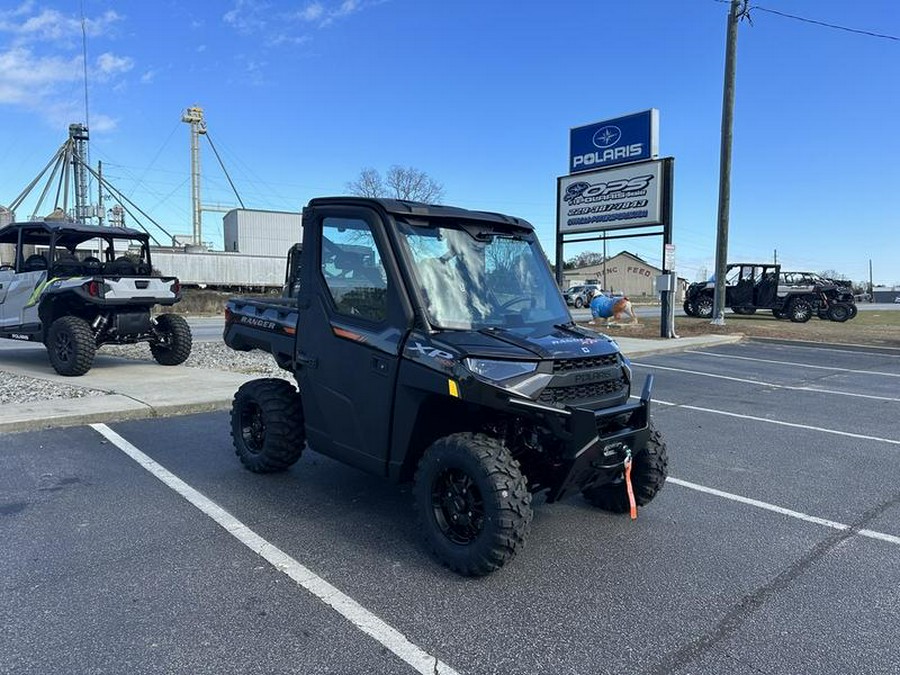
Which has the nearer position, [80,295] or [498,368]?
[498,368]

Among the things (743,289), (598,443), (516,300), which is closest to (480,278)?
(516,300)

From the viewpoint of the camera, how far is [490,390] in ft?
10.9

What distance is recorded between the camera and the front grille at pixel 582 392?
3.45 meters

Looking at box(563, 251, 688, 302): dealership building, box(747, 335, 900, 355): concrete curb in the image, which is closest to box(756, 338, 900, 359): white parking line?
box(747, 335, 900, 355): concrete curb

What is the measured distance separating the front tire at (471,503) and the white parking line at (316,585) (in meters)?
0.61

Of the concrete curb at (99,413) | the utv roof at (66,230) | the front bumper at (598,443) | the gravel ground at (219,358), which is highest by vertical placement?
the utv roof at (66,230)

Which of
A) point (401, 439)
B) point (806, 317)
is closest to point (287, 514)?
point (401, 439)

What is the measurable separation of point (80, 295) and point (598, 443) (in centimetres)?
845

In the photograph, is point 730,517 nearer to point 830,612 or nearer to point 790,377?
point 830,612

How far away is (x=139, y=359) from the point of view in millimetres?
11516

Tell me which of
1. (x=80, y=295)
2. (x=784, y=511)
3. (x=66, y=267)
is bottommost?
(x=784, y=511)

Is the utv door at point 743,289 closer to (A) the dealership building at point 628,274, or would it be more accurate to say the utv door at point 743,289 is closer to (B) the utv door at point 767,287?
(B) the utv door at point 767,287

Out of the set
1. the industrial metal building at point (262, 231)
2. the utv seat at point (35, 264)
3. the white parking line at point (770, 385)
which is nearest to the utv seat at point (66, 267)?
the utv seat at point (35, 264)

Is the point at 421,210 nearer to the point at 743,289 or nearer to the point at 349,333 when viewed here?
the point at 349,333
